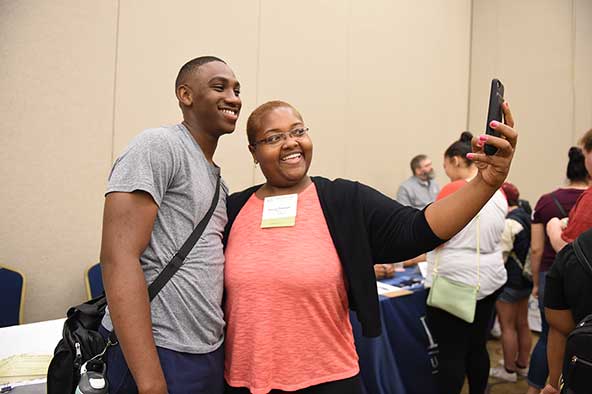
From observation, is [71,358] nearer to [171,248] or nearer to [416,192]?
[171,248]

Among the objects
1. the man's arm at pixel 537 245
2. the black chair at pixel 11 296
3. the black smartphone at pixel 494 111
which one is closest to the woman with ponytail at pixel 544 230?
the man's arm at pixel 537 245

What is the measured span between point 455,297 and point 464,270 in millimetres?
171

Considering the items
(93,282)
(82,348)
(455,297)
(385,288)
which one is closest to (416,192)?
(385,288)

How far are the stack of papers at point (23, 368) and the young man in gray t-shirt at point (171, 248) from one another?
0.61 meters

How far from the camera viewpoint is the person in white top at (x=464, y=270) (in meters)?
2.42

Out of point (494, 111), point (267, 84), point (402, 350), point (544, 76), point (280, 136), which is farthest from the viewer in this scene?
point (544, 76)

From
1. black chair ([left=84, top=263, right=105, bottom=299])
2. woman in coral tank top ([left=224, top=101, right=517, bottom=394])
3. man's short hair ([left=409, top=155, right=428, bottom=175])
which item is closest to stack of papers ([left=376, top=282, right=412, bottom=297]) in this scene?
woman in coral tank top ([left=224, top=101, right=517, bottom=394])

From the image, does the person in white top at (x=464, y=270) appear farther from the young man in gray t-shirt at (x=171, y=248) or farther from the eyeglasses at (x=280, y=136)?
the young man in gray t-shirt at (x=171, y=248)

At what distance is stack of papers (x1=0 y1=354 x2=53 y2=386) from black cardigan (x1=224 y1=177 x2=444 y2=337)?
1.12m

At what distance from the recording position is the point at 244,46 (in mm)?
3965

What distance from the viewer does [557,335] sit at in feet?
4.97

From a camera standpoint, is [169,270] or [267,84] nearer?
[169,270]

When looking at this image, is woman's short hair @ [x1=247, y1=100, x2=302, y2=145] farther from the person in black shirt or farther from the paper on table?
the paper on table

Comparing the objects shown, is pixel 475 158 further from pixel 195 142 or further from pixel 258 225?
pixel 195 142
